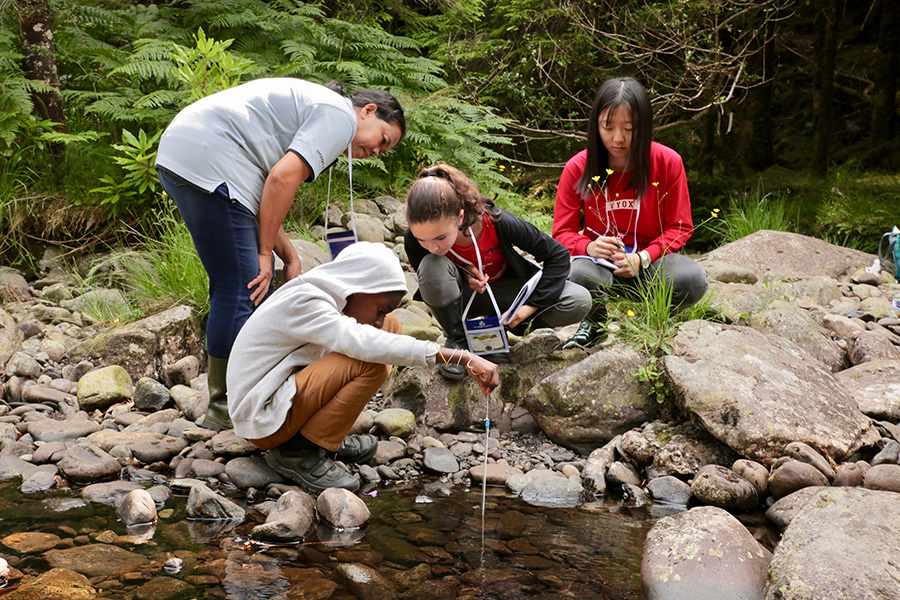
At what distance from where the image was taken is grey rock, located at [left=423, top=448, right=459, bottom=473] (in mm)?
3125

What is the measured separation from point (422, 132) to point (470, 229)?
3.96m

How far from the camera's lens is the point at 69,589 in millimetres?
1965

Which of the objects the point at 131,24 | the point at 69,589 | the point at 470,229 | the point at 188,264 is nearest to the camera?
the point at 69,589

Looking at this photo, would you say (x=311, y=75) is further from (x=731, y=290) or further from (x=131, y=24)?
(x=731, y=290)

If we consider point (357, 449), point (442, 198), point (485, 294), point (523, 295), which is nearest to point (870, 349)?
point (523, 295)

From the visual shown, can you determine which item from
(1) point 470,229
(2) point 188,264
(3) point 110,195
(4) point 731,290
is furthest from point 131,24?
(4) point 731,290

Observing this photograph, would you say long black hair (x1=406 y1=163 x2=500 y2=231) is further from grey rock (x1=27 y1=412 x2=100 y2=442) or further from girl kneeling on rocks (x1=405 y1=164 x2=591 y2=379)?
grey rock (x1=27 y1=412 x2=100 y2=442)

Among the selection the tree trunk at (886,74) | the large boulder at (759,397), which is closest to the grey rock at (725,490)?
the large boulder at (759,397)

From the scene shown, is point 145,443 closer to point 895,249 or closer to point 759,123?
point 895,249

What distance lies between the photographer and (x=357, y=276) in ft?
8.59

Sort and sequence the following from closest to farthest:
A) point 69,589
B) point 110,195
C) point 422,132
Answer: point 69,589 → point 110,195 → point 422,132

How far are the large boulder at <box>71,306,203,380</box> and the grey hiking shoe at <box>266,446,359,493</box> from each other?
1506mm

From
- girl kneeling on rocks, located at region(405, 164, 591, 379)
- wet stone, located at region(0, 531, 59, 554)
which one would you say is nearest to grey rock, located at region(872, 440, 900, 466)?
girl kneeling on rocks, located at region(405, 164, 591, 379)

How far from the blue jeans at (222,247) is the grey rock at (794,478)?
2.21 m
